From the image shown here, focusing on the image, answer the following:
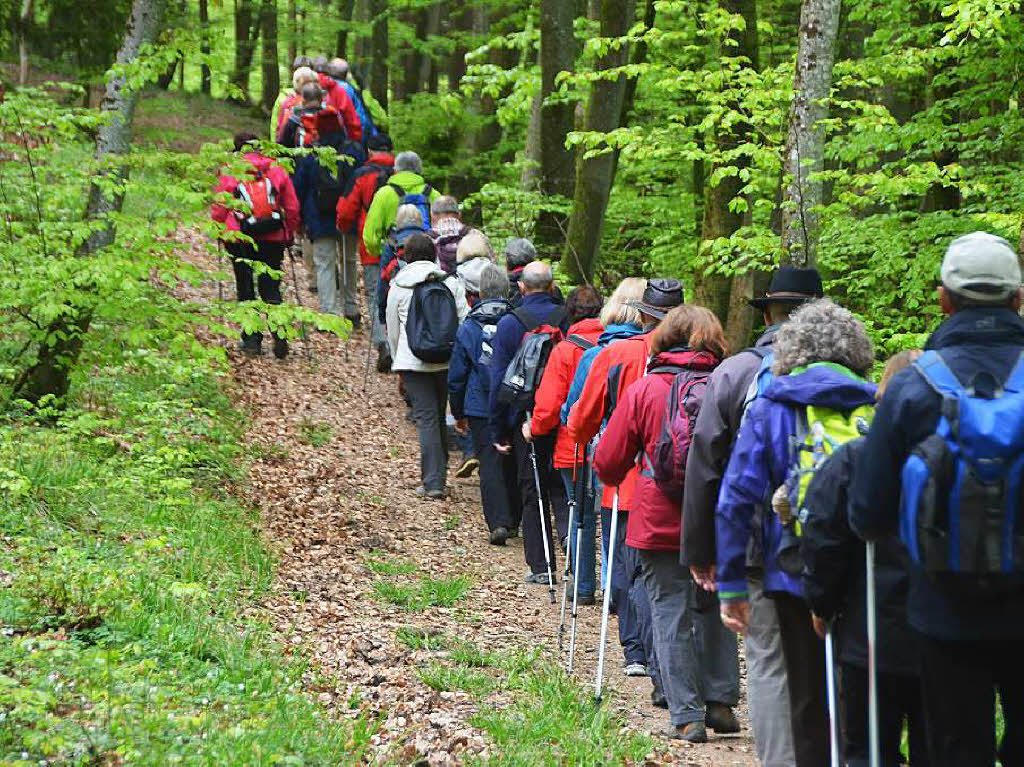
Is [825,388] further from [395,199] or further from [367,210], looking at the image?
[367,210]

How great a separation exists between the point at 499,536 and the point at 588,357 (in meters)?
3.11

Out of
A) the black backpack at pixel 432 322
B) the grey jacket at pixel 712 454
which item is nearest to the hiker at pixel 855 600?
the grey jacket at pixel 712 454

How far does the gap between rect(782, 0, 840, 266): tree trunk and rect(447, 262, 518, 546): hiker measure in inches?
104

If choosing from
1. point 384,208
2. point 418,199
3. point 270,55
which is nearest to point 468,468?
point 418,199

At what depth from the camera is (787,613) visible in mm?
4711

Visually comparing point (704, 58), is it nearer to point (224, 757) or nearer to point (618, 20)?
point (618, 20)

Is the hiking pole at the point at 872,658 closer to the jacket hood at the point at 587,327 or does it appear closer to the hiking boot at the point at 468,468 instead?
the jacket hood at the point at 587,327

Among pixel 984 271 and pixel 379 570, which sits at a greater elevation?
pixel 984 271

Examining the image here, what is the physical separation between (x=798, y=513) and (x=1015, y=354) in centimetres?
105

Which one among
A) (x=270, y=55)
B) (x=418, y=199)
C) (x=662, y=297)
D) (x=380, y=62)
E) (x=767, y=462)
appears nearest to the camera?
(x=767, y=462)

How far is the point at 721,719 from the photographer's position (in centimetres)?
638

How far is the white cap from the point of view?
3.74 metres

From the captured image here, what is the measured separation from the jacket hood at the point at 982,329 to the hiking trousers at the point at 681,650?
2.75 meters

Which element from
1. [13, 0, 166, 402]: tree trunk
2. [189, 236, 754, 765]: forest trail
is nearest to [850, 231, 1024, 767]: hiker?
[189, 236, 754, 765]: forest trail
